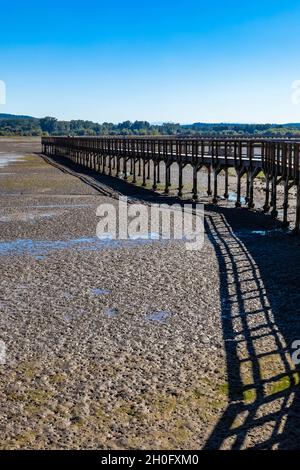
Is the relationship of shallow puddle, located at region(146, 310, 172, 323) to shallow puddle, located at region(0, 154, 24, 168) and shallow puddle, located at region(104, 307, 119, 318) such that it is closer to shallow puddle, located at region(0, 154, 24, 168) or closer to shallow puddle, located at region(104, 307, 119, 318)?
shallow puddle, located at region(104, 307, 119, 318)

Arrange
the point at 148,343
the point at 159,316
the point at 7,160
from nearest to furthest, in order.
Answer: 1. the point at 148,343
2. the point at 159,316
3. the point at 7,160

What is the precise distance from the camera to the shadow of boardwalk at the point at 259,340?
6.62 metres

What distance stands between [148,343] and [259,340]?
1.73 m

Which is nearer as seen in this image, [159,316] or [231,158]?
[159,316]

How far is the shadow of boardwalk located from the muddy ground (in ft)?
0.08

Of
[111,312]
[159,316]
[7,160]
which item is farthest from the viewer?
[7,160]

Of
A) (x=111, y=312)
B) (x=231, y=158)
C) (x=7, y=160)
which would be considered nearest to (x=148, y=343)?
(x=111, y=312)

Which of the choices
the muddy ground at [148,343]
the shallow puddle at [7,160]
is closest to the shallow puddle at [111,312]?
the muddy ground at [148,343]

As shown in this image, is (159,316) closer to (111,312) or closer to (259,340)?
(111,312)

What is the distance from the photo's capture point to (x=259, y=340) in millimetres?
9258

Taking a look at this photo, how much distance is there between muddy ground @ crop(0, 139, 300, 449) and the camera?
22.1 feet

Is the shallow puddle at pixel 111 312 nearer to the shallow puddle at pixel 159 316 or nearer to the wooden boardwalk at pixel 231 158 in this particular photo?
the shallow puddle at pixel 159 316

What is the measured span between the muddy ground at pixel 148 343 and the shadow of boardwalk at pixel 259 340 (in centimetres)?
2

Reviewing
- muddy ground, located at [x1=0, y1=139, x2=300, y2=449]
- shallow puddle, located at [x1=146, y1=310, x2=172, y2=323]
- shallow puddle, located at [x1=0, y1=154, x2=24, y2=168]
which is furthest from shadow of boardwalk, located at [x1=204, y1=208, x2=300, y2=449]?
shallow puddle, located at [x1=0, y1=154, x2=24, y2=168]
